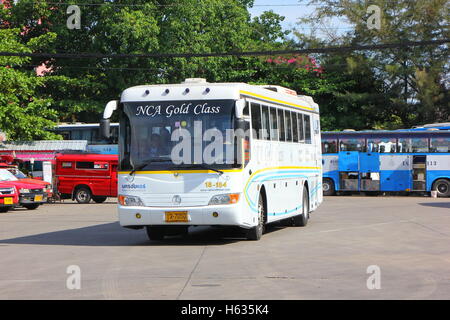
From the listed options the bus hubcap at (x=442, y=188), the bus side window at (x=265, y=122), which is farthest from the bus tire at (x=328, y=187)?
the bus side window at (x=265, y=122)

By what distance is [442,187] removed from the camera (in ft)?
142

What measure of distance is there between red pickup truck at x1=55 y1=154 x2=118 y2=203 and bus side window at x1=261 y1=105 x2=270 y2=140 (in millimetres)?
23837

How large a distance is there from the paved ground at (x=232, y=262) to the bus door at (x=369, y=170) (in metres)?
21.7

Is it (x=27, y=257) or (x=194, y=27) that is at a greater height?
(x=194, y=27)

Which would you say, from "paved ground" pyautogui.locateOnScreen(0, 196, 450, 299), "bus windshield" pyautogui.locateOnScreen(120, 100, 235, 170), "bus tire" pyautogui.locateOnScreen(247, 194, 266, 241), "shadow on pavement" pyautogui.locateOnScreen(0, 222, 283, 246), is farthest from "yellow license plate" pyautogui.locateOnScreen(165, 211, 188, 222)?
"bus tire" pyautogui.locateOnScreen(247, 194, 266, 241)

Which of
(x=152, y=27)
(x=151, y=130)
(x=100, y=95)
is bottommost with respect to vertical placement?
(x=151, y=130)

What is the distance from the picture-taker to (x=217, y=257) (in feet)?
47.6

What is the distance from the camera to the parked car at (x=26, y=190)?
112 feet

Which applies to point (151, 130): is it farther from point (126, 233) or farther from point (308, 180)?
point (308, 180)

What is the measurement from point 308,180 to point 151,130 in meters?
7.20

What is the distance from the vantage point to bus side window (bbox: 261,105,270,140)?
18.3 m

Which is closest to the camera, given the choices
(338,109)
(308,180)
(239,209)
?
(239,209)

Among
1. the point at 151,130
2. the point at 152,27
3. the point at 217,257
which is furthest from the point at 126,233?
the point at 152,27

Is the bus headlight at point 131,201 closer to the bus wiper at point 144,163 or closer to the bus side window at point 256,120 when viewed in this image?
the bus wiper at point 144,163
